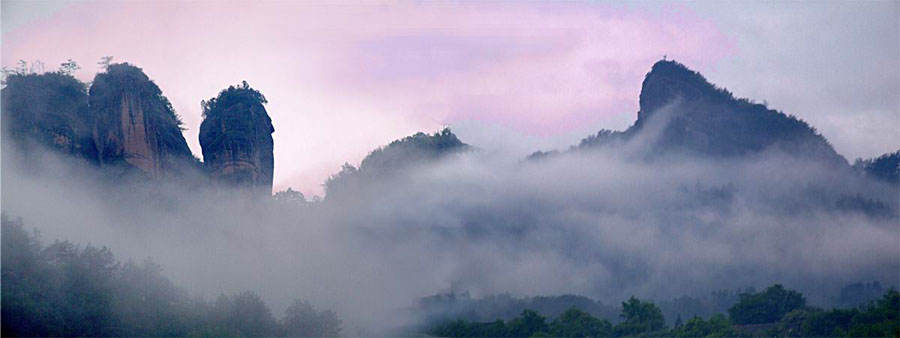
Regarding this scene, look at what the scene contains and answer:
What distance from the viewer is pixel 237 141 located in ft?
Result: 225

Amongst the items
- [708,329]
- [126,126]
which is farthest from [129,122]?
[708,329]

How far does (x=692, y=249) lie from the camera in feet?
242

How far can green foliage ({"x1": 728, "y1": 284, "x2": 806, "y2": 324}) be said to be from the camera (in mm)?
62125

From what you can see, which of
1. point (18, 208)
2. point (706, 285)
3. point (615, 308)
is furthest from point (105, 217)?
point (706, 285)

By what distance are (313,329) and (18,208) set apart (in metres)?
17.4

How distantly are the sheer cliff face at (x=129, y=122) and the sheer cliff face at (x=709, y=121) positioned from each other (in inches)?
1673

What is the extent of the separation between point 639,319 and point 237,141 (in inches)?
1240

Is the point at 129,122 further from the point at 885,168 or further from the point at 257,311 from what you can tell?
the point at 885,168

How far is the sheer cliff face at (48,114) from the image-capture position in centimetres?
5631

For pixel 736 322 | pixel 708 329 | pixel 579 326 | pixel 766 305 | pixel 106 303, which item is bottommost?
pixel 708 329

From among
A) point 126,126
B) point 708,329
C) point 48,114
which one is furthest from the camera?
point 126,126

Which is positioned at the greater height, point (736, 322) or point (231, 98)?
point (231, 98)

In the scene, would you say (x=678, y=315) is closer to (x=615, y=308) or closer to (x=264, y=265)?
(x=615, y=308)

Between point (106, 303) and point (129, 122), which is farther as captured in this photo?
point (129, 122)
